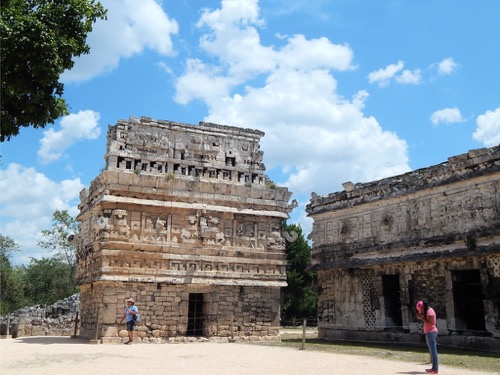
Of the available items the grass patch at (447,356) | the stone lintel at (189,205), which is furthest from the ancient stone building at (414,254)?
the stone lintel at (189,205)

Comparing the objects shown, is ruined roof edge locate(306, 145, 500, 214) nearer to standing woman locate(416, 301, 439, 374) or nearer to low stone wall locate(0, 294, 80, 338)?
standing woman locate(416, 301, 439, 374)

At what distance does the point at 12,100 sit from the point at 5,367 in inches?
207

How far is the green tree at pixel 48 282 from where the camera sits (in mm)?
43281

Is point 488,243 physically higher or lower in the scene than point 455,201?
lower

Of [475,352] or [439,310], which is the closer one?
[475,352]

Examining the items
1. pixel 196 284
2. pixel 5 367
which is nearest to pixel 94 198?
pixel 196 284

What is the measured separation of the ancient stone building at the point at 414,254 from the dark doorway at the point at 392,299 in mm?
35

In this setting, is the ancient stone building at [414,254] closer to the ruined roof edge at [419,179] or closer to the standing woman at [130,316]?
the ruined roof edge at [419,179]

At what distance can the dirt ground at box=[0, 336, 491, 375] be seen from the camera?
9469 mm

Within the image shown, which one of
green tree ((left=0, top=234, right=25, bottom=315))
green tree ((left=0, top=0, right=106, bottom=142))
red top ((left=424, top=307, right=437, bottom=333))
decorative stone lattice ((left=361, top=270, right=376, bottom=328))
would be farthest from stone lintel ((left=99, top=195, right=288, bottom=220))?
green tree ((left=0, top=234, right=25, bottom=315))

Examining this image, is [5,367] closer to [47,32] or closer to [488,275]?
[47,32]

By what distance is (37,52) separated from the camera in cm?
804

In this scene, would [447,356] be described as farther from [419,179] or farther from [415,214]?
[419,179]

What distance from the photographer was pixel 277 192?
20.1m
